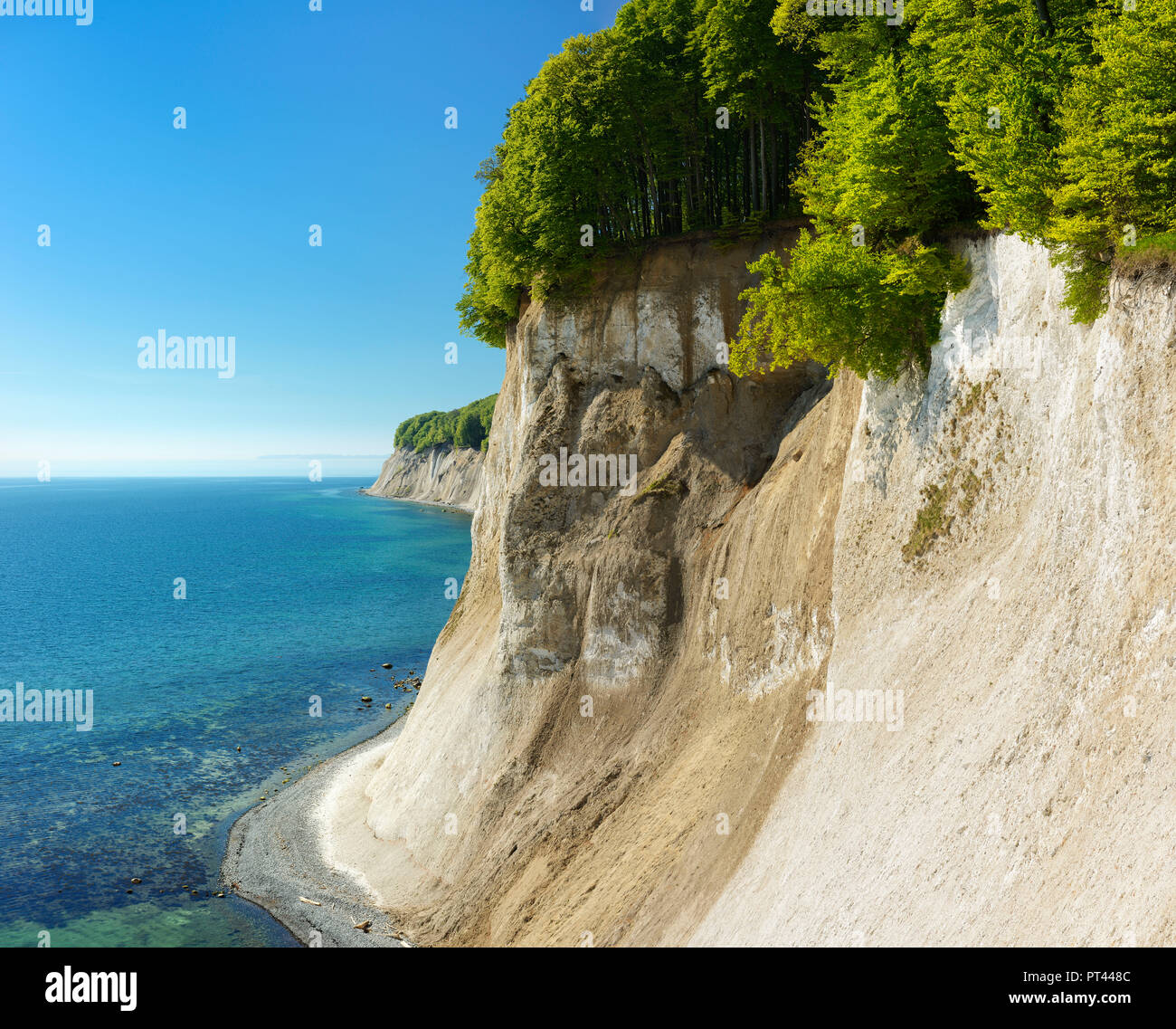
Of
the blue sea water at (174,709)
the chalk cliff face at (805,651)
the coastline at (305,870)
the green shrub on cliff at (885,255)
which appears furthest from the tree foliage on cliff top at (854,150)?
the blue sea water at (174,709)

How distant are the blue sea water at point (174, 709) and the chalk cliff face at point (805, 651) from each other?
8.09m

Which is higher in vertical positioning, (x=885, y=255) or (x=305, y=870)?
(x=885, y=255)

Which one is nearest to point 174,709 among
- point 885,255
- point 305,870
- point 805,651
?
point 305,870

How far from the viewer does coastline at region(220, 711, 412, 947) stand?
3259cm

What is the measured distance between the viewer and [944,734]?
18.9 metres

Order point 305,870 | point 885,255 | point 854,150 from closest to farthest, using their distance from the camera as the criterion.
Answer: point 885,255
point 854,150
point 305,870

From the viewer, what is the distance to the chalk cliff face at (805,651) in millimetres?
15602

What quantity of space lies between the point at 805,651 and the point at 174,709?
2007 inches

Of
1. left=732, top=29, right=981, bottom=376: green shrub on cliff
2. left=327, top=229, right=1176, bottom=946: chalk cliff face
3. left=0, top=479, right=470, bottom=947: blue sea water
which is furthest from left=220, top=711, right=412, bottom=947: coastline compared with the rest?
left=732, top=29, right=981, bottom=376: green shrub on cliff

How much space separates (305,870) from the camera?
37656mm

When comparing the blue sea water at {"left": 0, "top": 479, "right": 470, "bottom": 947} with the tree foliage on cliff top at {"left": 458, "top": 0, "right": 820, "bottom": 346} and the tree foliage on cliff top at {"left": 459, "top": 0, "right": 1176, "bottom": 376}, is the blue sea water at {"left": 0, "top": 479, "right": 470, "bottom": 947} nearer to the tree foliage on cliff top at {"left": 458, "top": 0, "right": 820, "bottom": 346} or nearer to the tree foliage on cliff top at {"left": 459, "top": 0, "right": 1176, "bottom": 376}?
the tree foliage on cliff top at {"left": 459, "top": 0, "right": 1176, "bottom": 376}

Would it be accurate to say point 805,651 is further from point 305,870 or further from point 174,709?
point 174,709

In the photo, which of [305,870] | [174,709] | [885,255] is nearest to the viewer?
[885,255]
